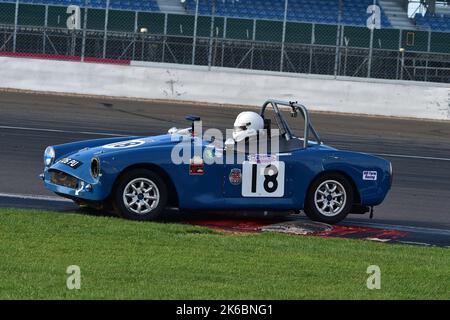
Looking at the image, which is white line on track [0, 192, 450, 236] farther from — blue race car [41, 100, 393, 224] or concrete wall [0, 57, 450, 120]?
concrete wall [0, 57, 450, 120]

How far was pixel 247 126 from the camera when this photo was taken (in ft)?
39.4

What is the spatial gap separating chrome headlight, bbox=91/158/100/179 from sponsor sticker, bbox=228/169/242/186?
138cm

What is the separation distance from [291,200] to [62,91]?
14.6m

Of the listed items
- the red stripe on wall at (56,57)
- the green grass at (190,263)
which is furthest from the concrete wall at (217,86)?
the green grass at (190,263)

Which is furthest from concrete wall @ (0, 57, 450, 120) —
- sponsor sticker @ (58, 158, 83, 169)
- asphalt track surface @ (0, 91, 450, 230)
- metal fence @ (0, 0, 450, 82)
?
sponsor sticker @ (58, 158, 83, 169)

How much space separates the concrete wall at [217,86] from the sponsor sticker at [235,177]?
13.9 metres

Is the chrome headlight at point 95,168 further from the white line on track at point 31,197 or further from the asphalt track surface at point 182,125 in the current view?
the white line on track at point 31,197

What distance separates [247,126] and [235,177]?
64 centimetres

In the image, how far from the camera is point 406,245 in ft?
35.7

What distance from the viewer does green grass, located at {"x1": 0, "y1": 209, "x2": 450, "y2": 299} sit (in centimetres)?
734

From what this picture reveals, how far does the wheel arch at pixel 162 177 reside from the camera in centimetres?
1138
